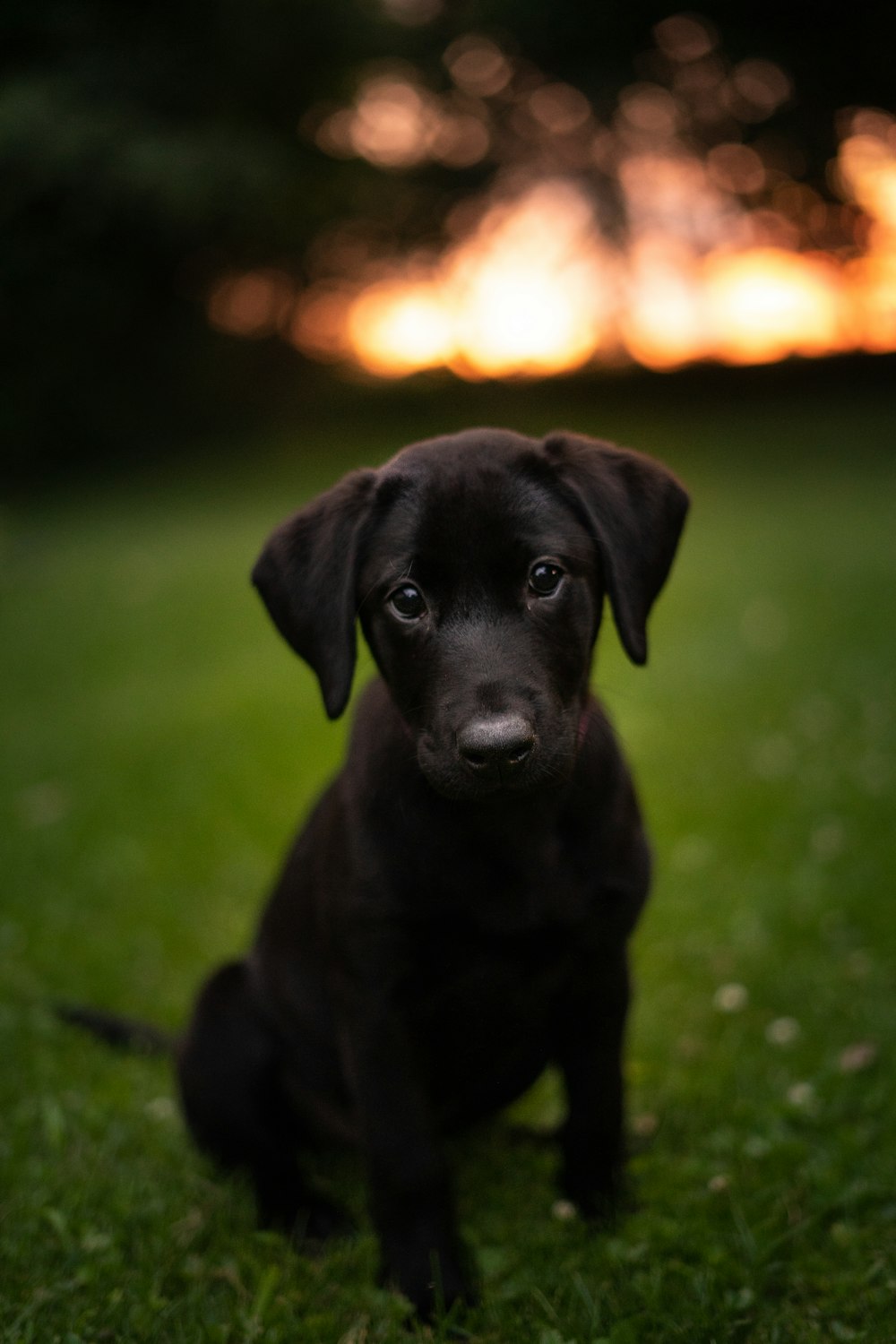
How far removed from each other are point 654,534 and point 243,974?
1668 mm

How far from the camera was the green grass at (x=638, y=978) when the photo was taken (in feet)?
8.53

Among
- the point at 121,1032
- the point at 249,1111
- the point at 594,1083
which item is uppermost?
the point at 594,1083

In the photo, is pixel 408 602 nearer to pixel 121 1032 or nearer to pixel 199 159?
pixel 121 1032

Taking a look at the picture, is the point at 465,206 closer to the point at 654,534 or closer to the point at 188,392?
the point at 188,392

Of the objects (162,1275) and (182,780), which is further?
(182,780)

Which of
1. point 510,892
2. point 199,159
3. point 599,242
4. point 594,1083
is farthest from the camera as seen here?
point 599,242

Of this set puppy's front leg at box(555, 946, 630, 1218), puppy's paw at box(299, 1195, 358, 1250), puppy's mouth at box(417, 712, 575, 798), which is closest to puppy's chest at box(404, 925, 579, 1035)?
puppy's front leg at box(555, 946, 630, 1218)

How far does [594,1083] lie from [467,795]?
3.08ft

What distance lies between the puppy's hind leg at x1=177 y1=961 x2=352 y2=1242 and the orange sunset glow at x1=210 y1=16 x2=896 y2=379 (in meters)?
18.7

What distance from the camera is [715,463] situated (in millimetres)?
20297

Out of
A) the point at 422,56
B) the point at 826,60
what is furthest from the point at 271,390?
the point at 826,60

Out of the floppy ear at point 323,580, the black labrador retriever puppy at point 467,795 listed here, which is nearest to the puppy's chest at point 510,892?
the black labrador retriever puppy at point 467,795

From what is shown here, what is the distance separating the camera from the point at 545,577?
252cm

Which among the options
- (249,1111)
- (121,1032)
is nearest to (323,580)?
(249,1111)
